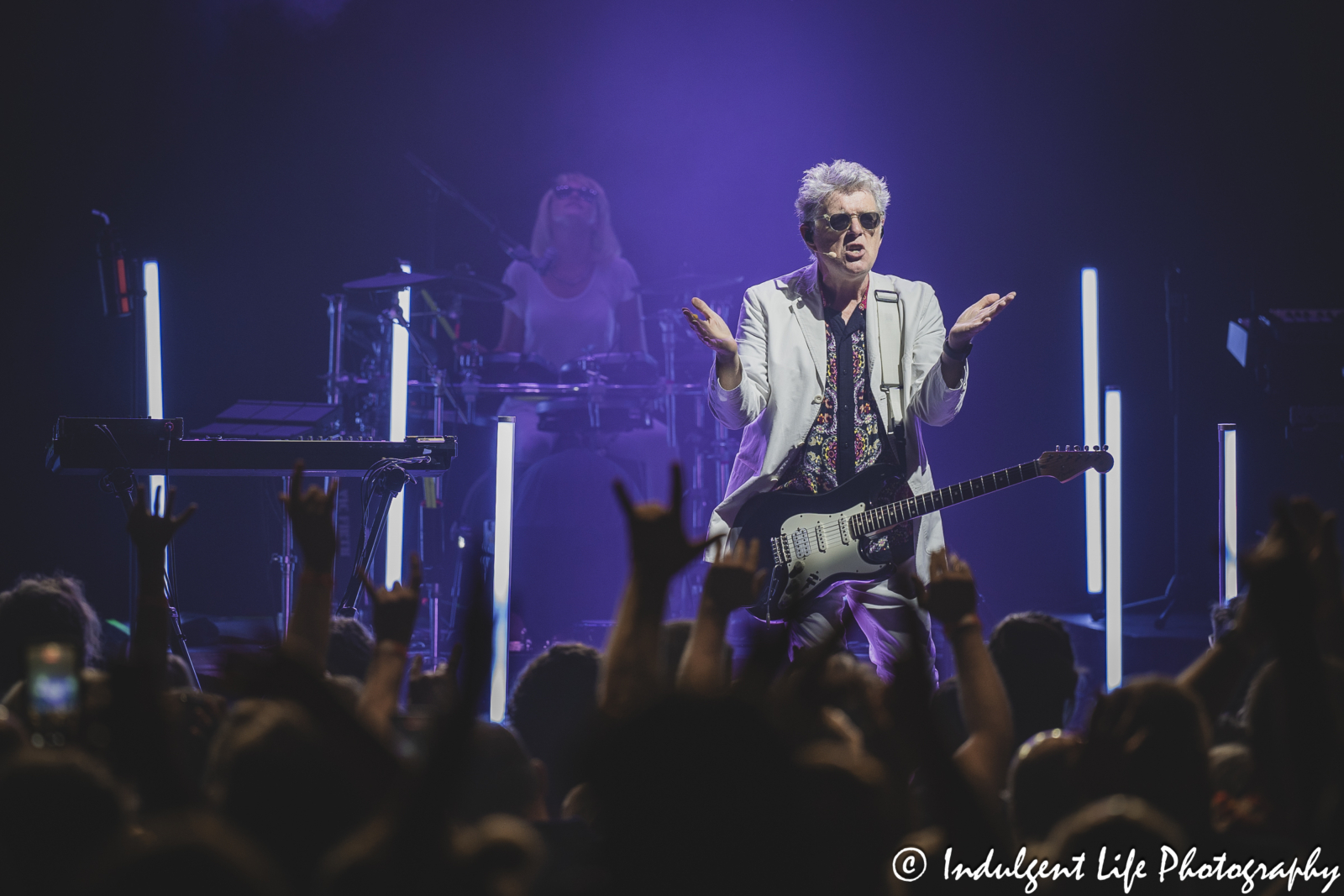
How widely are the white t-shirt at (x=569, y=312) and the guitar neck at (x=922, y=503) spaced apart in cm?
484

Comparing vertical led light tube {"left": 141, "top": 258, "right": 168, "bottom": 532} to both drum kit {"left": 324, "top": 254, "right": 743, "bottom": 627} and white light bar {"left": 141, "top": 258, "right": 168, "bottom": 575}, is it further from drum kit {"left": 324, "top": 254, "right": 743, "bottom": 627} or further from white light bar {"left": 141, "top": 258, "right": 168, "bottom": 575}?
drum kit {"left": 324, "top": 254, "right": 743, "bottom": 627}

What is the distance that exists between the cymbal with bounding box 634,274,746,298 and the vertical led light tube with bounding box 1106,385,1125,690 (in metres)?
2.84

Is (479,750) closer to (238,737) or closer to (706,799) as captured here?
(238,737)

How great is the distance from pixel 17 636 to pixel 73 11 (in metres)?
6.15

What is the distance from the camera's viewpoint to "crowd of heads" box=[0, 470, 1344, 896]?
1.17 metres

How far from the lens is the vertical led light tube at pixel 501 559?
14.7ft

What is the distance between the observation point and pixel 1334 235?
24.8 feet

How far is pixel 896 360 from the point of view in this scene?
4023mm

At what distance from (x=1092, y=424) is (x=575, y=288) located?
404 centimetres

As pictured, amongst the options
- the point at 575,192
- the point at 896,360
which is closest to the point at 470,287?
the point at 575,192

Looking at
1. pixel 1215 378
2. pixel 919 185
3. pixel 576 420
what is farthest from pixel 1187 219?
pixel 576 420

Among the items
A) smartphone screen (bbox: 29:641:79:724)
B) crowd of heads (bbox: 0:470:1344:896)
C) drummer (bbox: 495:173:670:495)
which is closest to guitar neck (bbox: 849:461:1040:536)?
crowd of heads (bbox: 0:470:1344:896)

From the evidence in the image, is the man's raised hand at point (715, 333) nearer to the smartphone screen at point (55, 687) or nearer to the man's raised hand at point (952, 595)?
the man's raised hand at point (952, 595)

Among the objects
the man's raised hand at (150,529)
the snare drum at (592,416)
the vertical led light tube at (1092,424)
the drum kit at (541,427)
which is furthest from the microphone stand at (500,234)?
the man's raised hand at (150,529)
